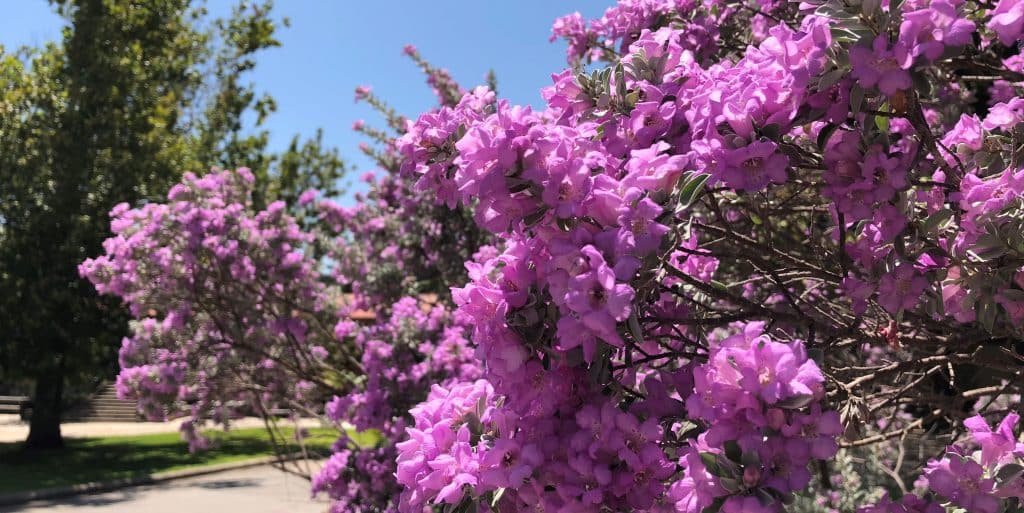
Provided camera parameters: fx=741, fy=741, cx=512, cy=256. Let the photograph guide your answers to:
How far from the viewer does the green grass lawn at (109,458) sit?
48.9ft

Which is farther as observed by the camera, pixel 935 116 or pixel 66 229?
pixel 66 229

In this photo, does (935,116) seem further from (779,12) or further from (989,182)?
(989,182)

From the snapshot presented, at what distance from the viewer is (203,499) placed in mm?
13133

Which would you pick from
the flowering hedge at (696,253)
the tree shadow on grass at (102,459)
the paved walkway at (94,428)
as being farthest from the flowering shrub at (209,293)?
the paved walkway at (94,428)

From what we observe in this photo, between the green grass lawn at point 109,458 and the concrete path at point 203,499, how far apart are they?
80cm

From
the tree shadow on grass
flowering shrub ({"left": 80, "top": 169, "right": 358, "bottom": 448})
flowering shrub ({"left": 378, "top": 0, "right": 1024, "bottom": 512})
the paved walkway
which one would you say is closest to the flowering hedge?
flowering shrub ({"left": 378, "top": 0, "right": 1024, "bottom": 512})

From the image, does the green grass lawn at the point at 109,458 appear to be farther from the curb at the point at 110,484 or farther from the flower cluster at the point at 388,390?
the flower cluster at the point at 388,390

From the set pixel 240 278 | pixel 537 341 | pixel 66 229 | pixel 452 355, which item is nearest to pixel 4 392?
pixel 66 229

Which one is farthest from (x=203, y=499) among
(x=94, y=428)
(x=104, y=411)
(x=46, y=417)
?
(x=104, y=411)

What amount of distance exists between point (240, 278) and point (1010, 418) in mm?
6934

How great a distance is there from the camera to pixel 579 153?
5.33 feet

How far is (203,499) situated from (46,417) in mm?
7979

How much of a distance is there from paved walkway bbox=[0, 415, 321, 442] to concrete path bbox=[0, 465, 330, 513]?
21.8 feet

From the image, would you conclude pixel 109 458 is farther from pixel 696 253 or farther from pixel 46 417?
pixel 696 253
